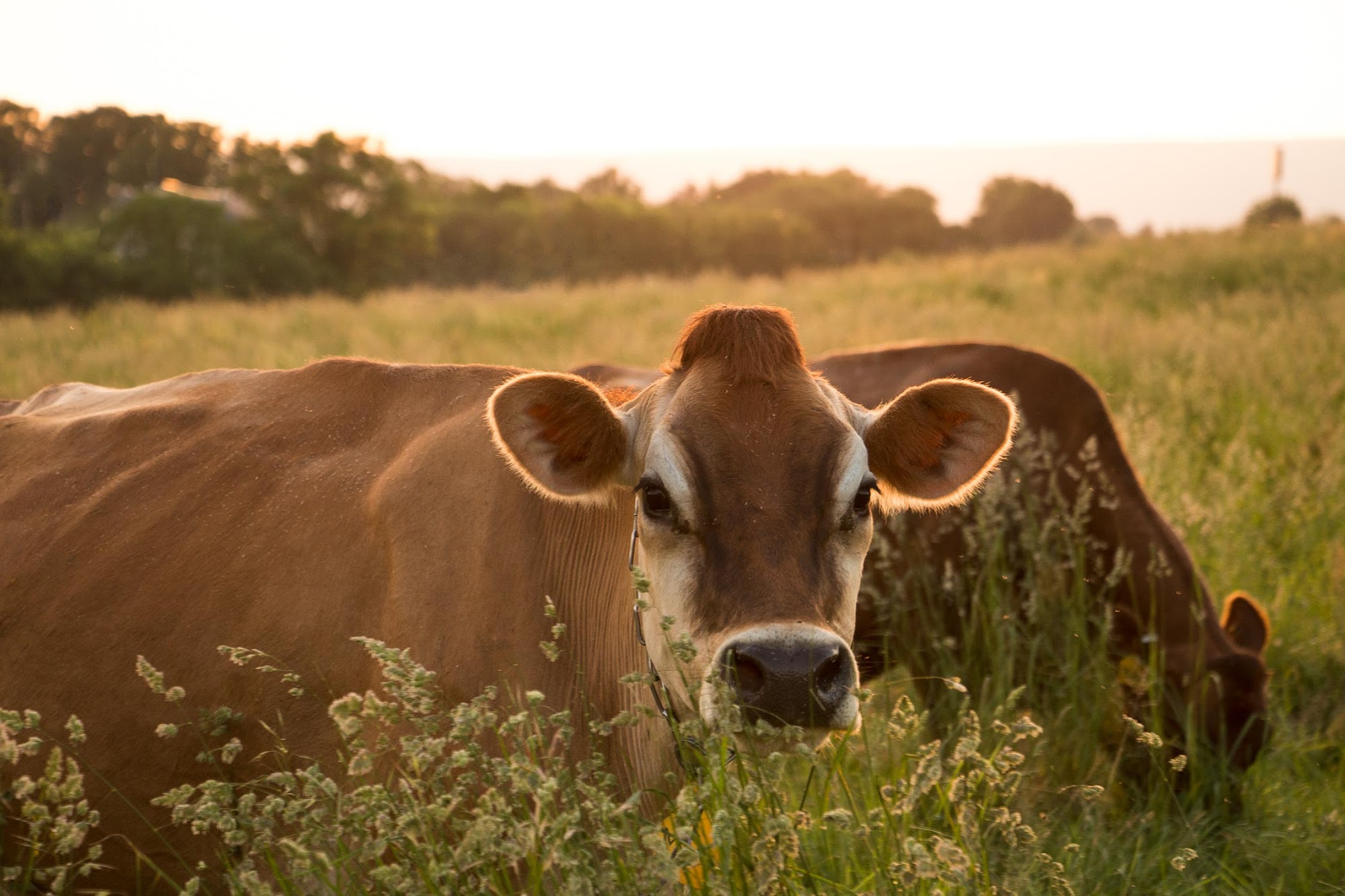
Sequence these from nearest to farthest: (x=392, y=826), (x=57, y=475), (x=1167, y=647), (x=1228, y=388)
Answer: (x=392, y=826) < (x=57, y=475) < (x=1167, y=647) < (x=1228, y=388)

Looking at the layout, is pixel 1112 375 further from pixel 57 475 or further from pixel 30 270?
pixel 30 270

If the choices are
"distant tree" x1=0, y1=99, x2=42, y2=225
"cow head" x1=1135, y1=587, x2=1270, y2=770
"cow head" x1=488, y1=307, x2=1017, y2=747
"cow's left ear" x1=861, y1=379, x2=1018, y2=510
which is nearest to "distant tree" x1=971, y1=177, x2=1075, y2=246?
"distant tree" x1=0, y1=99, x2=42, y2=225

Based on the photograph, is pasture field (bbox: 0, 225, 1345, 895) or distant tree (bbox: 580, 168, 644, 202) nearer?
pasture field (bbox: 0, 225, 1345, 895)

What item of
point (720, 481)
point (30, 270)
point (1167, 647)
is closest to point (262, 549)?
point (720, 481)

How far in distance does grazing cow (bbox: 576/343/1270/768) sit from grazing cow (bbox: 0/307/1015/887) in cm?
134

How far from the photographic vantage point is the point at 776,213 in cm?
5781

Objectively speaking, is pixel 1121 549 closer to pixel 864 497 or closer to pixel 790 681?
pixel 864 497

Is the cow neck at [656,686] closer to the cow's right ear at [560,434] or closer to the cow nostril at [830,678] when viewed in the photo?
the cow's right ear at [560,434]

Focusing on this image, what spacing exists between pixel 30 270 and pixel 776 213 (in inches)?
1433

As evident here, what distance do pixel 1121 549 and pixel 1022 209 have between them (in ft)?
145

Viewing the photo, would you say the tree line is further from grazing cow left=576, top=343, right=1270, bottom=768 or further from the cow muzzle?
the cow muzzle

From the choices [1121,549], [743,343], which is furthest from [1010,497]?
[743,343]

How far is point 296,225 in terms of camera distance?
35.6 meters

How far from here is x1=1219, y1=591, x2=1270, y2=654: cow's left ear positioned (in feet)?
15.6
